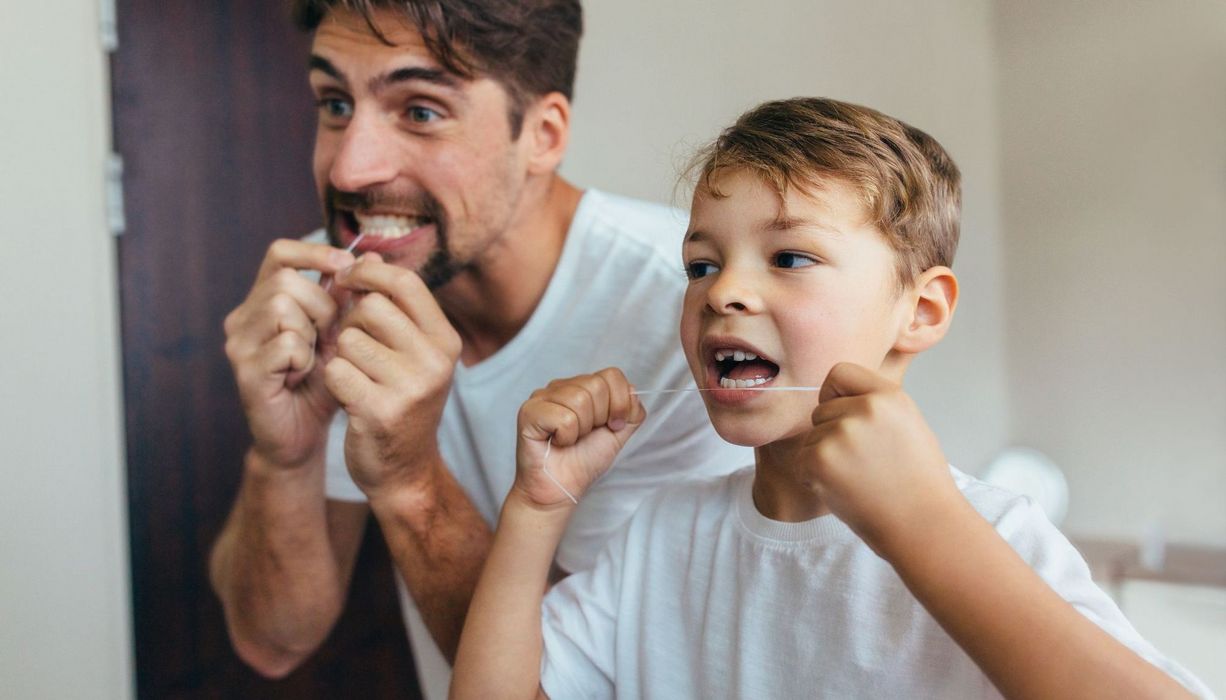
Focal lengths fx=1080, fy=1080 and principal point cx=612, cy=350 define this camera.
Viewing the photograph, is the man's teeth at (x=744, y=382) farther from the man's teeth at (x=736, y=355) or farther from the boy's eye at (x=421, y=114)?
the boy's eye at (x=421, y=114)

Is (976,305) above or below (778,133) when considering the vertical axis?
below

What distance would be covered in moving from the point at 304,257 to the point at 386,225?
0.12m

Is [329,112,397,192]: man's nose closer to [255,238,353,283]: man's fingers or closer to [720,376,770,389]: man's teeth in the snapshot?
[255,238,353,283]: man's fingers

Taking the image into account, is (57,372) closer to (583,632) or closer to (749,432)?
(583,632)

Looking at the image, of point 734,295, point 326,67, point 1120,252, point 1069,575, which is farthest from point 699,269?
point 1120,252

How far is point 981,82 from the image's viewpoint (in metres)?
1.21

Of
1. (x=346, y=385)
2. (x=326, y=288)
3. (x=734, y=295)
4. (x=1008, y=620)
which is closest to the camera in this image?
(x=1008, y=620)

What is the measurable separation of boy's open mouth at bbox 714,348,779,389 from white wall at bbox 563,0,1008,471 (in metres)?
0.50

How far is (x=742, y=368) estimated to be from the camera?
0.69 metres

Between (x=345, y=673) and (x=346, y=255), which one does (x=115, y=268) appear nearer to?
(x=346, y=255)

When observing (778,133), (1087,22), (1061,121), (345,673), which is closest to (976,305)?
(1061,121)

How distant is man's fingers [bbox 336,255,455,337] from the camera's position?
91 cm

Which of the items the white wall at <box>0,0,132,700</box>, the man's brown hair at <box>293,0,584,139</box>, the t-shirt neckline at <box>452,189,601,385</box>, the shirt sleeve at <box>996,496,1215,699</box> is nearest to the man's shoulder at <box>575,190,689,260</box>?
the t-shirt neckline at <box>452,189,601,385</box>

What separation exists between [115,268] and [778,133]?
952 mm
